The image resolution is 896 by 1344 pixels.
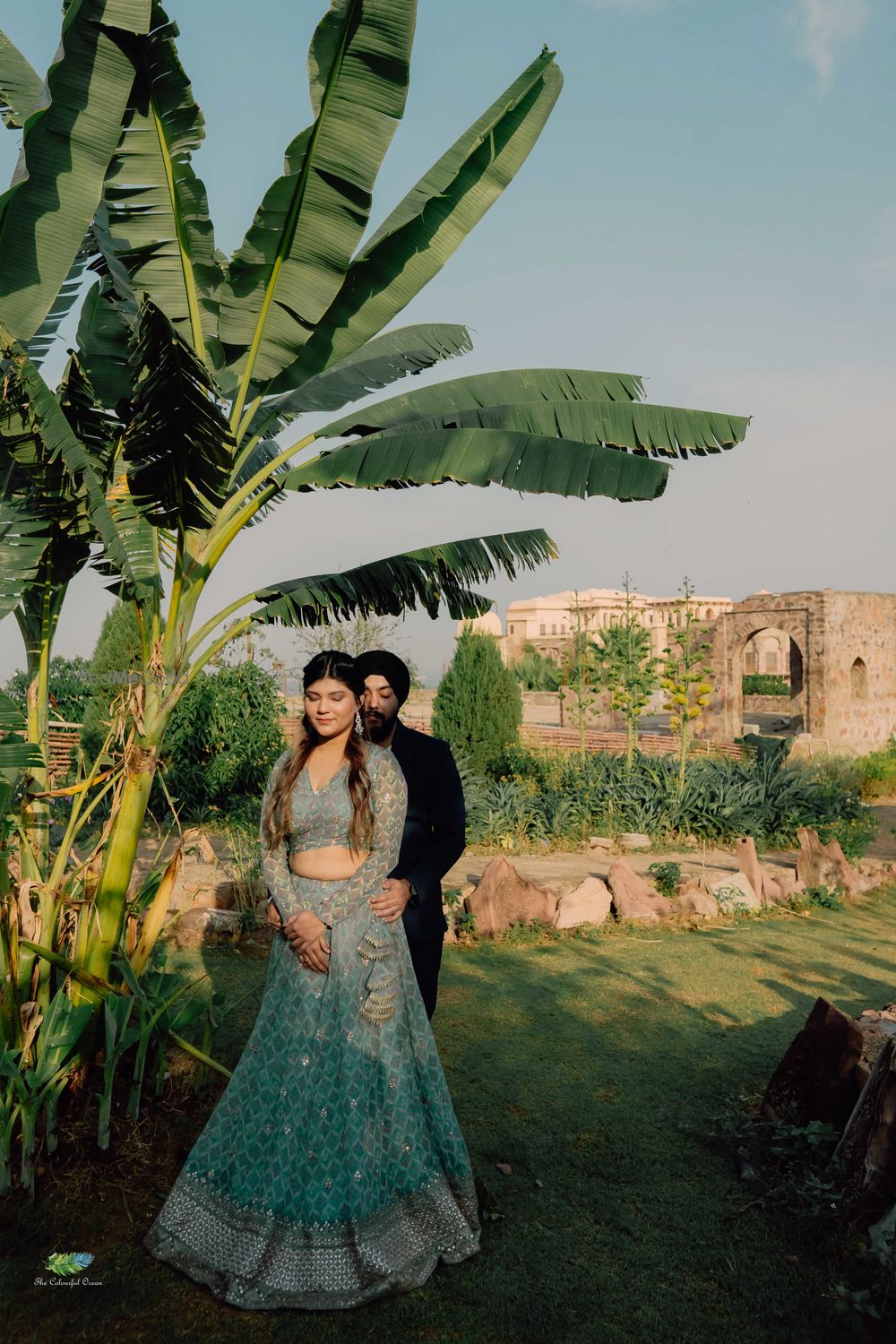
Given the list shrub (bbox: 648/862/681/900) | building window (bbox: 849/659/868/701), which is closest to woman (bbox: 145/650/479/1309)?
shrub (bbox: 648/862/681/900)

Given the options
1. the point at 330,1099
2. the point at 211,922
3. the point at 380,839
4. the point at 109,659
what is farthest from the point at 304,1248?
the point at 109,659

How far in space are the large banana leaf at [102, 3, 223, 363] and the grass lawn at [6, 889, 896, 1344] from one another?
10.4 feet

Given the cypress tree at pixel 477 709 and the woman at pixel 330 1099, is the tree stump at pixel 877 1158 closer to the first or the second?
the woman at pixel 330 1099

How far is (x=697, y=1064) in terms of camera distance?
4.52m

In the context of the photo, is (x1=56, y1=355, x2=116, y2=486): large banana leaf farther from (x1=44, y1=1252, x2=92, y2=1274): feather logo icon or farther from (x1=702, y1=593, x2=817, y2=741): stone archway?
(x1=702, y1=593, x2=817, y2=741): stone archway

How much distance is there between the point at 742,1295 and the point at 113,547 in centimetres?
303

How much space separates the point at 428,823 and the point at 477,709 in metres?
8.59

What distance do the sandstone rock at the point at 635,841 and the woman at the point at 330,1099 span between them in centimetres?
690

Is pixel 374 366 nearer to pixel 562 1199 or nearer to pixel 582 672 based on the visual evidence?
pixel 562 1199

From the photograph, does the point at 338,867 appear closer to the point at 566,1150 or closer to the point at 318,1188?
the point at 318,1188

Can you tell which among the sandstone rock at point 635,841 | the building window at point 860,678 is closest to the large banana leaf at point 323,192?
the sandstone rock at point 635,841

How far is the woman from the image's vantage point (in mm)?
2664

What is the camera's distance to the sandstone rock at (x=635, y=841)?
31.6 feet

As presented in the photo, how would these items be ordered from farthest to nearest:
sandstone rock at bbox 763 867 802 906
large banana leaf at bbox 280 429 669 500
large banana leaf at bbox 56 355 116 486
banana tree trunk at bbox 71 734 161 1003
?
1. sandstone rock at bbox 763 867 802 906
2. large banana leaf at bbox 280 429 669 500
3. large banana leaf at bbox 56 355 116 486
4. banana tree trunk at bbox 71 734 161 1003
